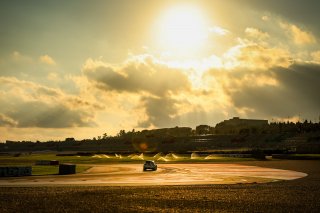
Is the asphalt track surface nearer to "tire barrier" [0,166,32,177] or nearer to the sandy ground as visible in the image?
"tire barrier" [0,166,32,177]

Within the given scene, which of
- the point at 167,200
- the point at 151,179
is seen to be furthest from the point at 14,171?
the point at 167,200

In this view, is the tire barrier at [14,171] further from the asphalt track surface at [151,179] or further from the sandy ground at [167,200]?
the sandy ground at [167,200]

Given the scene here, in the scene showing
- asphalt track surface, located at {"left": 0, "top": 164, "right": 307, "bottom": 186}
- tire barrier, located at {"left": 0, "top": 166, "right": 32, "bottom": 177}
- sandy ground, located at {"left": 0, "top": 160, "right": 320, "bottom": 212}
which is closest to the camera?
sandy ground, located at {"left": 0, "top": 160, "right": 320, "bottom": 212}

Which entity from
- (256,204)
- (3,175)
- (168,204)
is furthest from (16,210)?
(3,175)

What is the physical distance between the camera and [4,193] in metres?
25.1

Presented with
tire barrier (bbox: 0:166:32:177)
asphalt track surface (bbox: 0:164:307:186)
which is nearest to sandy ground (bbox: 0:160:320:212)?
asphalt track surface (bbox: 0:164:307:186)

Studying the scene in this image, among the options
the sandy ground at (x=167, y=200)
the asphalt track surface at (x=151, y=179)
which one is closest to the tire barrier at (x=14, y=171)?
the asphalt track surface at (x=151, y=179)

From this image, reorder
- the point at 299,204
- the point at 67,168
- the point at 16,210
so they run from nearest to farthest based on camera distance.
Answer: the point at 16,210, the point at 299,204, the point at 67,168

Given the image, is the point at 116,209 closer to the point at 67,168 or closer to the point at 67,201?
the point at 67,201

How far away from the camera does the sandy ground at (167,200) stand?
60.9 ft

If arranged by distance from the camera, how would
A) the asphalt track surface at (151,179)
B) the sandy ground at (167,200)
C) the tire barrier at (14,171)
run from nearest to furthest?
the sandy ground at (167,200)
the asphalt track surface at (151,179)
the tire barrier at (14,171)

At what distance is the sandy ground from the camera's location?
60.9 ft

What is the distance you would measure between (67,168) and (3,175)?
6.49 m

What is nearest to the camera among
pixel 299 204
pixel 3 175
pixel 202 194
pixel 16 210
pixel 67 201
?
pixel 16 210
